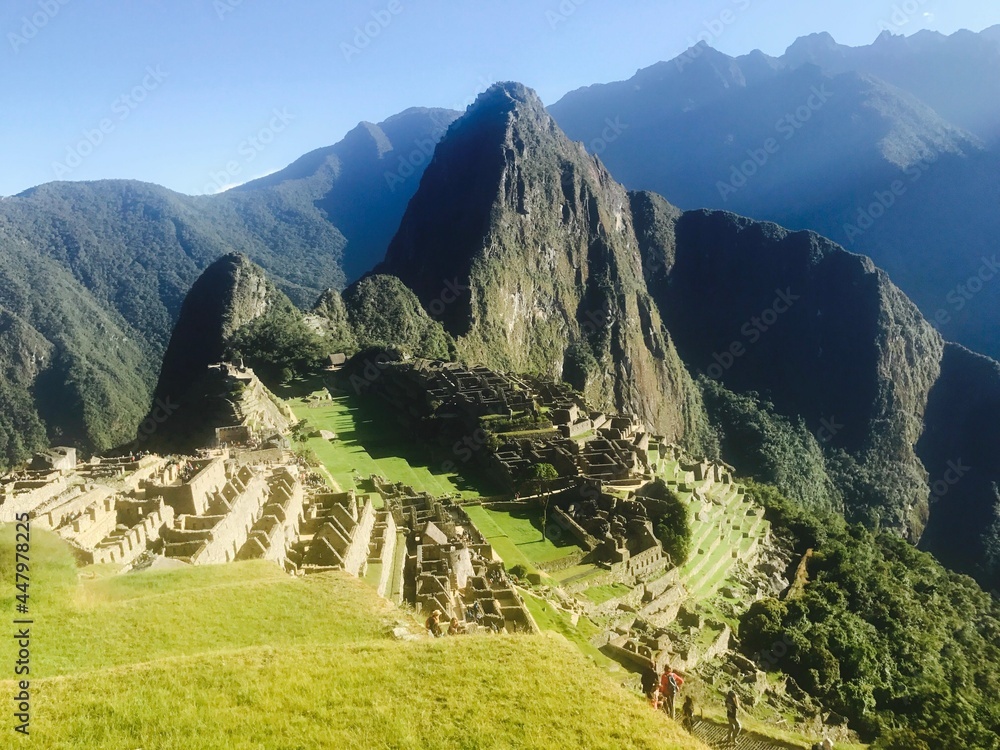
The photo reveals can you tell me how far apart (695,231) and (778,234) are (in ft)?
72.2

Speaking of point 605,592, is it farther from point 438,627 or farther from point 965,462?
point 965,462

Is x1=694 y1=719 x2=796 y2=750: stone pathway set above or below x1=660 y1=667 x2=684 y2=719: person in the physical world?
below

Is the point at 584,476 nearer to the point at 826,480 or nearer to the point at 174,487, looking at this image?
the point at 174,487

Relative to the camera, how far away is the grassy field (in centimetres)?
3331

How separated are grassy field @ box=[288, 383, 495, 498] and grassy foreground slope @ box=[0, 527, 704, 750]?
1663cm

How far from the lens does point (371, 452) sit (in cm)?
3831

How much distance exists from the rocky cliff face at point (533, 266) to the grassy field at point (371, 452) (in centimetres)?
4754

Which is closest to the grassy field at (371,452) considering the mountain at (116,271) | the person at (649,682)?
the person at (649,682)

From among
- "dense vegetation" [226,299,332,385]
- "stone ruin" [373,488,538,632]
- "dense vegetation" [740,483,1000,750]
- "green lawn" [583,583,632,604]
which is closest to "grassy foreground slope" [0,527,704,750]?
"stone ruin" [373,488,538,632]

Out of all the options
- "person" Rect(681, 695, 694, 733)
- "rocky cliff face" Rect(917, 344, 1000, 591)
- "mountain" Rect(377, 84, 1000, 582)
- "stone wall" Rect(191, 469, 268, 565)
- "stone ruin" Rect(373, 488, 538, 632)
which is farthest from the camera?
"mountain" Rect(377, 84, 1000, 582)

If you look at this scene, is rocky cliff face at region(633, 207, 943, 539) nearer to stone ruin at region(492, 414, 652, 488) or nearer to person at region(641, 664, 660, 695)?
stone ruin at region(492, 414, 652, 488)

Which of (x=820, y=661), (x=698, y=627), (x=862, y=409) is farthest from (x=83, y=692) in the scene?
(x=862, y=409)

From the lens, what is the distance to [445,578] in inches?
685

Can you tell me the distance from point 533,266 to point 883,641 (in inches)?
3966
